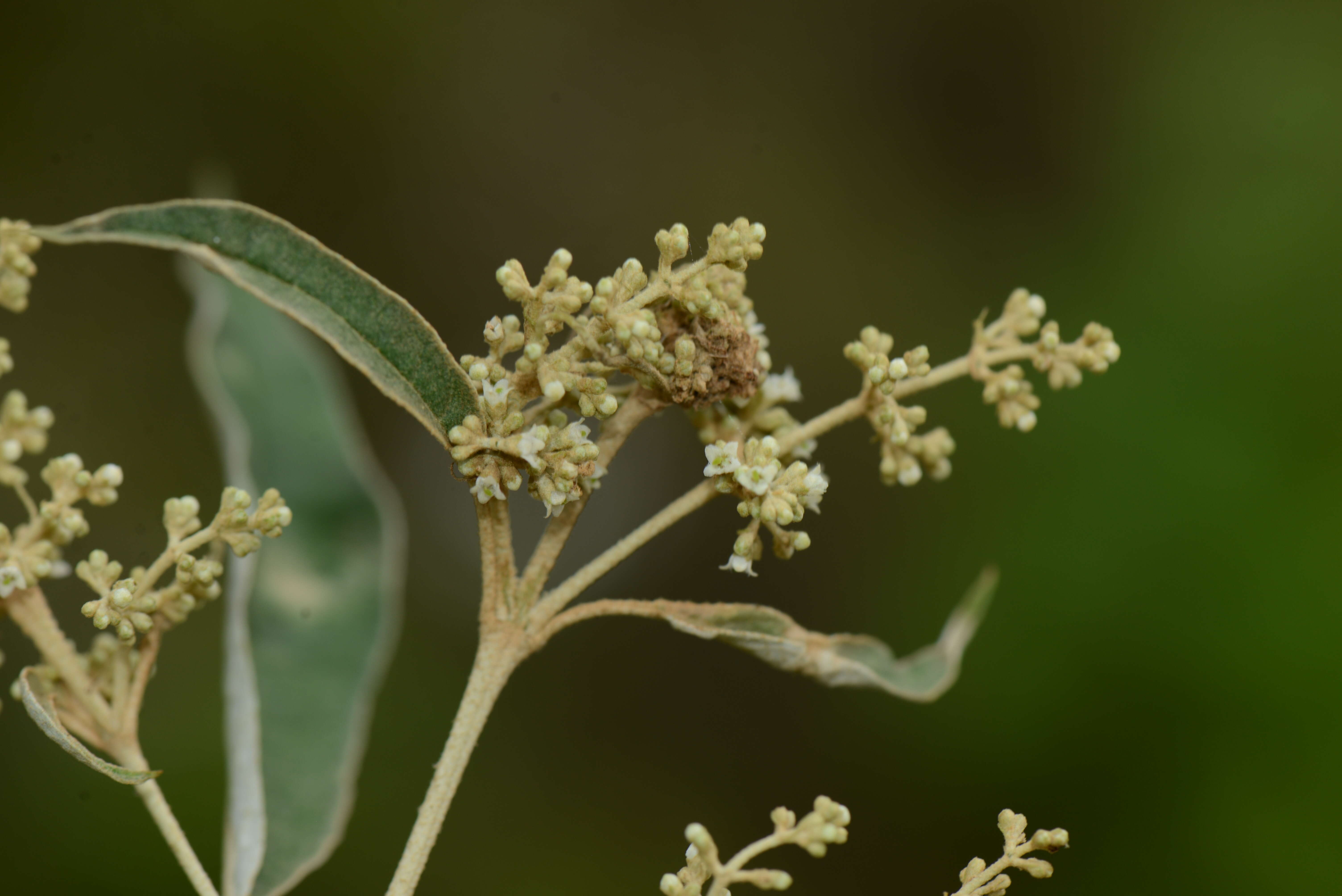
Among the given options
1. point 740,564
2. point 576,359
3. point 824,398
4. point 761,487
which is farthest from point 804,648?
point 824,398

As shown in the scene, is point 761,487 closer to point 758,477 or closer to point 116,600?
point 758,477

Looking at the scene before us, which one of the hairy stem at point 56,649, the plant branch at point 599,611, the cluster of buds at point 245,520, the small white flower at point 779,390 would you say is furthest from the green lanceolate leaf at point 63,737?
the small white flower at point 779,390

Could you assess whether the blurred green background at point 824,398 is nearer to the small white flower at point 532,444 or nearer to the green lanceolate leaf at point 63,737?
the green lanceolate leaf at point 63,737

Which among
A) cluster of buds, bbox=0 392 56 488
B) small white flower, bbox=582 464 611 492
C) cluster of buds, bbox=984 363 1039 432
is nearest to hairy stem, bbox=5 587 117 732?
cluster of buds, bbox=0 392 56 488

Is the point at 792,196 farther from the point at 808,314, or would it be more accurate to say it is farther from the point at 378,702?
the point at 378,702

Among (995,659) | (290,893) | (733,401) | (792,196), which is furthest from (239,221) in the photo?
(792,196)

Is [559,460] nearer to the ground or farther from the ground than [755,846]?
farther from the ground

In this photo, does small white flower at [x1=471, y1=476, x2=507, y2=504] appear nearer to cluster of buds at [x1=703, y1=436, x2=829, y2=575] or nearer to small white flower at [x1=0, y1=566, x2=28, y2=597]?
cluster of buds at [x1=703, y1=436, x2=829, y2=575]
